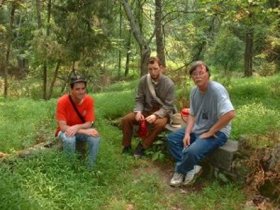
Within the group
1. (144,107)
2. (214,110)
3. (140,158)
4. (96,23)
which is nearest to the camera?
(214,110)

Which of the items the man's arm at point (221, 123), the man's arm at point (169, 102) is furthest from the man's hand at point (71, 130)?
the man's arm at point (221, 123)

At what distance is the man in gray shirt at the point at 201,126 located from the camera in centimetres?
565

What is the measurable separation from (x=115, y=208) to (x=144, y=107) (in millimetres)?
2604

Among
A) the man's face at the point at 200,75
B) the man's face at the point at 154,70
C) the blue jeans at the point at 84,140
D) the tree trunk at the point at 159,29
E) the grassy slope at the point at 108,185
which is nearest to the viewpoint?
the grassy slope at the point at 108,185

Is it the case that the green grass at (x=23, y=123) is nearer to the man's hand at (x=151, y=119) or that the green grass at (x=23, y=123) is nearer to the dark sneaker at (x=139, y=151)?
the dark sneaker at (x=139, y=151)

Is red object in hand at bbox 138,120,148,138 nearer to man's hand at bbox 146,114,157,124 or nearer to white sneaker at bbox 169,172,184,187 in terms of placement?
man's hand at bbox 146,114,157,124

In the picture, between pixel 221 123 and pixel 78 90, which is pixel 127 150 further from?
pixel 221 123

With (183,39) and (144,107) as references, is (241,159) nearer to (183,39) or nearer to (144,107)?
(144,107)

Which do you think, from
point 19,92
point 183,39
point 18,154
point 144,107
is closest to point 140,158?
point 144,107

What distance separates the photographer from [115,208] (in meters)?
5.06

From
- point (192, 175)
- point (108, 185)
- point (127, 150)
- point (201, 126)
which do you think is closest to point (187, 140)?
point (201, 126)

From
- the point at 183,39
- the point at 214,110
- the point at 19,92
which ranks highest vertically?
the point at 183,39

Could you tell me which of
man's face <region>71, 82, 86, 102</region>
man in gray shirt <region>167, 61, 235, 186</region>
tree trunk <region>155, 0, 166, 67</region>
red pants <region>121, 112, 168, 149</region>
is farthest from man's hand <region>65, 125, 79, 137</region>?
tree trunk <region>155, 0, 166, 67</region>

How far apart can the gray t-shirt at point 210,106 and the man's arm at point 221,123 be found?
0.05 meters
